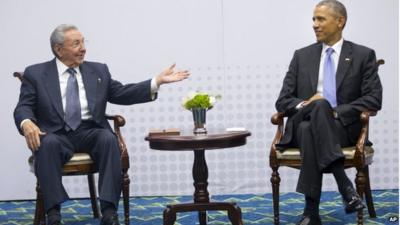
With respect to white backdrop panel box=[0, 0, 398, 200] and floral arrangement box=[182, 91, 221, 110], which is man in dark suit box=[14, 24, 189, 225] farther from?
white backdrop panel box=[0, 0, 398, 200]

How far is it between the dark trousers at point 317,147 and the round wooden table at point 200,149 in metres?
0.35

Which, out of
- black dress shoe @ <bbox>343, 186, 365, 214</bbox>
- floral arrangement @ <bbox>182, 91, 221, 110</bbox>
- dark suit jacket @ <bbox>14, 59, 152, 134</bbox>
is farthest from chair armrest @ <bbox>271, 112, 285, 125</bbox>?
dark suit jacket @ <bbox>14, 59, 152, 134</bbox>

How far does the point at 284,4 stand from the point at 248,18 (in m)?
0.29

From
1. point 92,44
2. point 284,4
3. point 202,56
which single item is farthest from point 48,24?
point 284,4

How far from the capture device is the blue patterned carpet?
459 cm

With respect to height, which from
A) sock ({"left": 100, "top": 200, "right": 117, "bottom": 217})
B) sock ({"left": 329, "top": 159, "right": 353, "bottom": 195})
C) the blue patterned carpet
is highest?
sock ({"left": 329, "top": 159, "right": 353, "bottom": 195})

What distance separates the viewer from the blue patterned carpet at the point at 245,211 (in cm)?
459

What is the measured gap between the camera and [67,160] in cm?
421

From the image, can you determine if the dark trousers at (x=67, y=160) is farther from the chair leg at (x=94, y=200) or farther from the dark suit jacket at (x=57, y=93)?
the chair leg at (x=94, y=200)

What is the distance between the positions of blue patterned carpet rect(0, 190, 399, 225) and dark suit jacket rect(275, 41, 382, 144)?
0.61m

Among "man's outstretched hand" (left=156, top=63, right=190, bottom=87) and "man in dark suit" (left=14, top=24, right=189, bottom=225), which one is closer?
"man in dark suit" (left=14, top=24, right=189, bottom=225)

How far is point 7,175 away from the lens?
19.1 ft

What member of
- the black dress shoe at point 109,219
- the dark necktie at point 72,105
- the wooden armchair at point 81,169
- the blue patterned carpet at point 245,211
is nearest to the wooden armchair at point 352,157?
the blue patterned carpet at point 245,211

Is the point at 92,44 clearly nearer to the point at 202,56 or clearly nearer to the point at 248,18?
the point at 202,56
